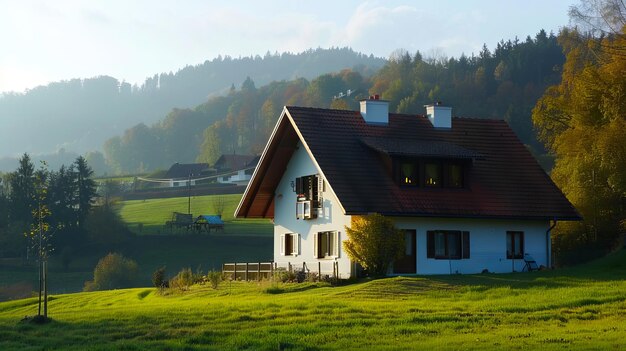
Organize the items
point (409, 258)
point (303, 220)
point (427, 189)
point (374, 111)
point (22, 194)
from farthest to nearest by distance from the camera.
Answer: point (22, 194), point (303, 220), point (374, 111), point (427, 189), point (409, 258)

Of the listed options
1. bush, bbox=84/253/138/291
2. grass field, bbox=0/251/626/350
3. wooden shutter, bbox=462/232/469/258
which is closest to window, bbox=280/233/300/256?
wooden shutter, bbox=462/232/469/258

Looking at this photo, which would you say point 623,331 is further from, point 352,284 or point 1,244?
point 1,244

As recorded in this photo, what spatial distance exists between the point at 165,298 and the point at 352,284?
307 inches

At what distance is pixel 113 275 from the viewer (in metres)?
84.7

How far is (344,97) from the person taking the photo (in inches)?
6905

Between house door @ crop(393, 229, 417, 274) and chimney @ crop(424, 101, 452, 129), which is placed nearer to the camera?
house door @ crop(393, 229, 417, 274)

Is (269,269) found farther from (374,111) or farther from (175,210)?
(175,210)

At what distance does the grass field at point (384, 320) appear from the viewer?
23.1 meters

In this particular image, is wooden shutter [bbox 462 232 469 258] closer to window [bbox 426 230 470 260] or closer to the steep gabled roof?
window [bbox 426 230 470 260]

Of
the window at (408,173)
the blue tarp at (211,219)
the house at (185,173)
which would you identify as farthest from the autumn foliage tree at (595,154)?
the house at (185,173)

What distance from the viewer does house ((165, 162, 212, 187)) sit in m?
169

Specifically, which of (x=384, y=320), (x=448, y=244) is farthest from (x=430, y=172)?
(x=384, y=320)

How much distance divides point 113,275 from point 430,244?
4712 cm

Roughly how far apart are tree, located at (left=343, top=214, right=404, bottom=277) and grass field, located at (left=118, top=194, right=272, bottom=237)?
66369 mm
